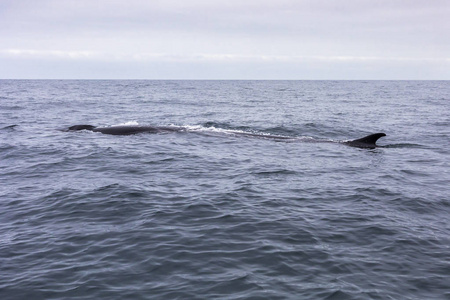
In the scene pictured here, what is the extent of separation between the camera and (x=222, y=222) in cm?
1151

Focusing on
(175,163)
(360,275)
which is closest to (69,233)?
(360,275)

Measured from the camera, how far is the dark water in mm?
8305

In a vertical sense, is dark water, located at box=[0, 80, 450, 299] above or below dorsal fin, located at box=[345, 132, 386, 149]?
below

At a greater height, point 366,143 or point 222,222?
point 366,143

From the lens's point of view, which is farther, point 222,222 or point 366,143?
point 366,143

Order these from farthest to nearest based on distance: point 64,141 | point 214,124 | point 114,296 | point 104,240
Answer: point 214,124 < point 64,141 < point 104,240 < point 114,296

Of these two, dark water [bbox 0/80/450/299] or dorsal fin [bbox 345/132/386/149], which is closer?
dark water [bbox 0/80/450/299]

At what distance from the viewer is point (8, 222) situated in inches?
456

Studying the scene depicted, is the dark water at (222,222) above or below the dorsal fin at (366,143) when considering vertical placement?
below

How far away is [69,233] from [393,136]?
80.8 ft

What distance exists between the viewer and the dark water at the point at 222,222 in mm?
8305

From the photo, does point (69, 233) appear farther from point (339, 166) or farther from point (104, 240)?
point (339, 166)

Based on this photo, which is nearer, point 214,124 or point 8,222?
point 8,222

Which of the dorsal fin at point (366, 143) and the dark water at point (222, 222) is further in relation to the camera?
the dorsal fin at point (366, 143)
